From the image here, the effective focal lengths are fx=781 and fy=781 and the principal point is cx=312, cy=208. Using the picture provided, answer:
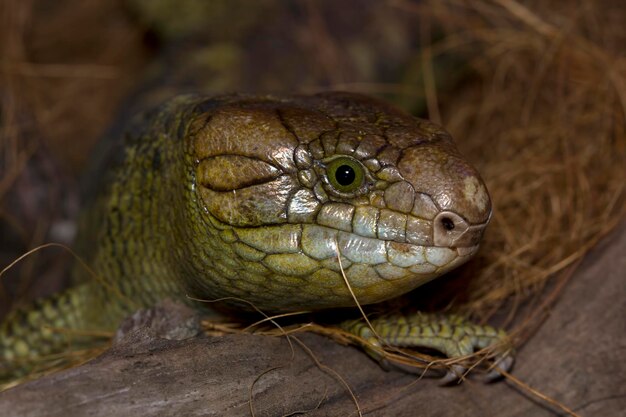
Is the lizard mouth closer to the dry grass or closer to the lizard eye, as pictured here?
the lizard eye

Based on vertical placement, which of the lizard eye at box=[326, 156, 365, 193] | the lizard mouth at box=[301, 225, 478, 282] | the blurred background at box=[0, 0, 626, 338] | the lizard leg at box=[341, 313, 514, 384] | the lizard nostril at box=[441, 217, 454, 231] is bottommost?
the lizard leg at box=[341, 313, 514, 384]

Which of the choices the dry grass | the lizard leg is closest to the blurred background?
the dry grass

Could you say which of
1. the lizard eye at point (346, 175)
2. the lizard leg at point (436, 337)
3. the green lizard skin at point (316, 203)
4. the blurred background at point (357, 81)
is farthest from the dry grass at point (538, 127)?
the lizard eye at point (346, 175)

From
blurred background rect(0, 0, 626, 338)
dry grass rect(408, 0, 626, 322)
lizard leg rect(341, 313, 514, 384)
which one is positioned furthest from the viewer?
blurred background rect(0, 0, 626, 338)

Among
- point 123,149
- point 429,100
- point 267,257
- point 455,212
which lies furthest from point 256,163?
point 429,100

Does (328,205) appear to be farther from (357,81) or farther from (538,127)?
(357,81)

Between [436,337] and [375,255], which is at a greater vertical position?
[375,255]

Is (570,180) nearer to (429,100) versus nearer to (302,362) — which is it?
(429,100)

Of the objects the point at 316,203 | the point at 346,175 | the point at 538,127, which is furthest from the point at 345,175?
the point at 538,127
